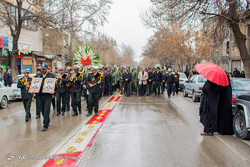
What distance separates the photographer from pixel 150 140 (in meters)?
5.98

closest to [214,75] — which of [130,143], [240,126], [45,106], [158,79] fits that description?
[240,126]

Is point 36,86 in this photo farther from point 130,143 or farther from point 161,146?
point 161,146

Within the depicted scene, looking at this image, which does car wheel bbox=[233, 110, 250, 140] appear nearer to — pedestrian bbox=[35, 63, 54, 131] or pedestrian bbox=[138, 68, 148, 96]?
pedestrian bbox=[35, 63, 54, 131]

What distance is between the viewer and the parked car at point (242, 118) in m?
5.92

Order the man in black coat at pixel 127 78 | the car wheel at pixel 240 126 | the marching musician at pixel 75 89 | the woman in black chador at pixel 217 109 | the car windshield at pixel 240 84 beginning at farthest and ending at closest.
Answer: the man in black coat at pixel 127 78, the marching musician at pixel 75 89, the car windshield at pixel 240 84, the woman in black chador at pixel 217 109, the car wheel at pixel 240 126

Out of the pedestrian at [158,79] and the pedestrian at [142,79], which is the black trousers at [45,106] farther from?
the pedestrian at [158,79]

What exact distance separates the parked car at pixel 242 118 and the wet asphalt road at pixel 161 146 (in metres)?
0.21

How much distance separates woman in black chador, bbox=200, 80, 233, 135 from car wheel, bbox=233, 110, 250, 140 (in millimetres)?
150

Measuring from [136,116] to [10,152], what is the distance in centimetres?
486

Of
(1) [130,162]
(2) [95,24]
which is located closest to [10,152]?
(1) [130,162]

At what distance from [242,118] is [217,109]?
67 centimetres

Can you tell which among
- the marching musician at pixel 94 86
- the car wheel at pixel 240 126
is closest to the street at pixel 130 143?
the car wheel at pixel 240 126

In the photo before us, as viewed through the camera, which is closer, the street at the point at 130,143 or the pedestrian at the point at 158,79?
the street at the point at 130,143

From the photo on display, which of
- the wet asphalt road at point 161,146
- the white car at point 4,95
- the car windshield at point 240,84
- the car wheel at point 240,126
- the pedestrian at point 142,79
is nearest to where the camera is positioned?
the wet asphalt road at point 161,146
